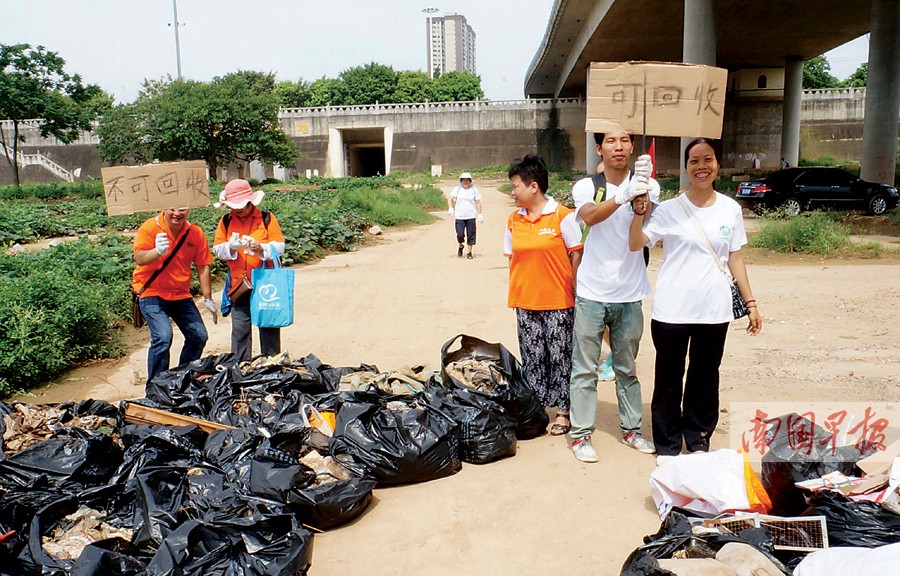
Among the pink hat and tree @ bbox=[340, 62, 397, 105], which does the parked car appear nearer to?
the pink hat

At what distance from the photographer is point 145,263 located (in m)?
4.83

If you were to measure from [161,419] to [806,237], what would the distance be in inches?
445

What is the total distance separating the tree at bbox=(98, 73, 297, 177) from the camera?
3716 centimetres

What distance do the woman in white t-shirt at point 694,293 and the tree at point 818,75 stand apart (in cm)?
7119

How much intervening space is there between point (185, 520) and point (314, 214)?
12.4m

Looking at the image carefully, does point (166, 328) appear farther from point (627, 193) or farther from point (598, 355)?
point (627, 193)

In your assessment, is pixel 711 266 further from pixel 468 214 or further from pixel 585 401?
pixel 468 214

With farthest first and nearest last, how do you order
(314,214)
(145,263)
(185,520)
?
1. (314,214)
2. (145,263)
3. (185,520)

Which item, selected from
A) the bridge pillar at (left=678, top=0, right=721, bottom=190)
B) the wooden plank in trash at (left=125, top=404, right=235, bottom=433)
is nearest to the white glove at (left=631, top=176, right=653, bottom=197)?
the wooden plank in trash at (left=125, top=404, right=235, bottom=433)

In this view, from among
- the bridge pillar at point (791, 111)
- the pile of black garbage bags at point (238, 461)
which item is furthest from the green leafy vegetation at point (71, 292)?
the bridge pillar at point (791, 111)

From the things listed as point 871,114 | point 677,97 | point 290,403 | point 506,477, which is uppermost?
point 871,114

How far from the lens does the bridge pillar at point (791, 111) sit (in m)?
35.7

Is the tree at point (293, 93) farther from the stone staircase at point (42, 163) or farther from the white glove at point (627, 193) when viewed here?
the white glove at point (627, 193)

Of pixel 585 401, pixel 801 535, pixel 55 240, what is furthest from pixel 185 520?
pixel 55 240
